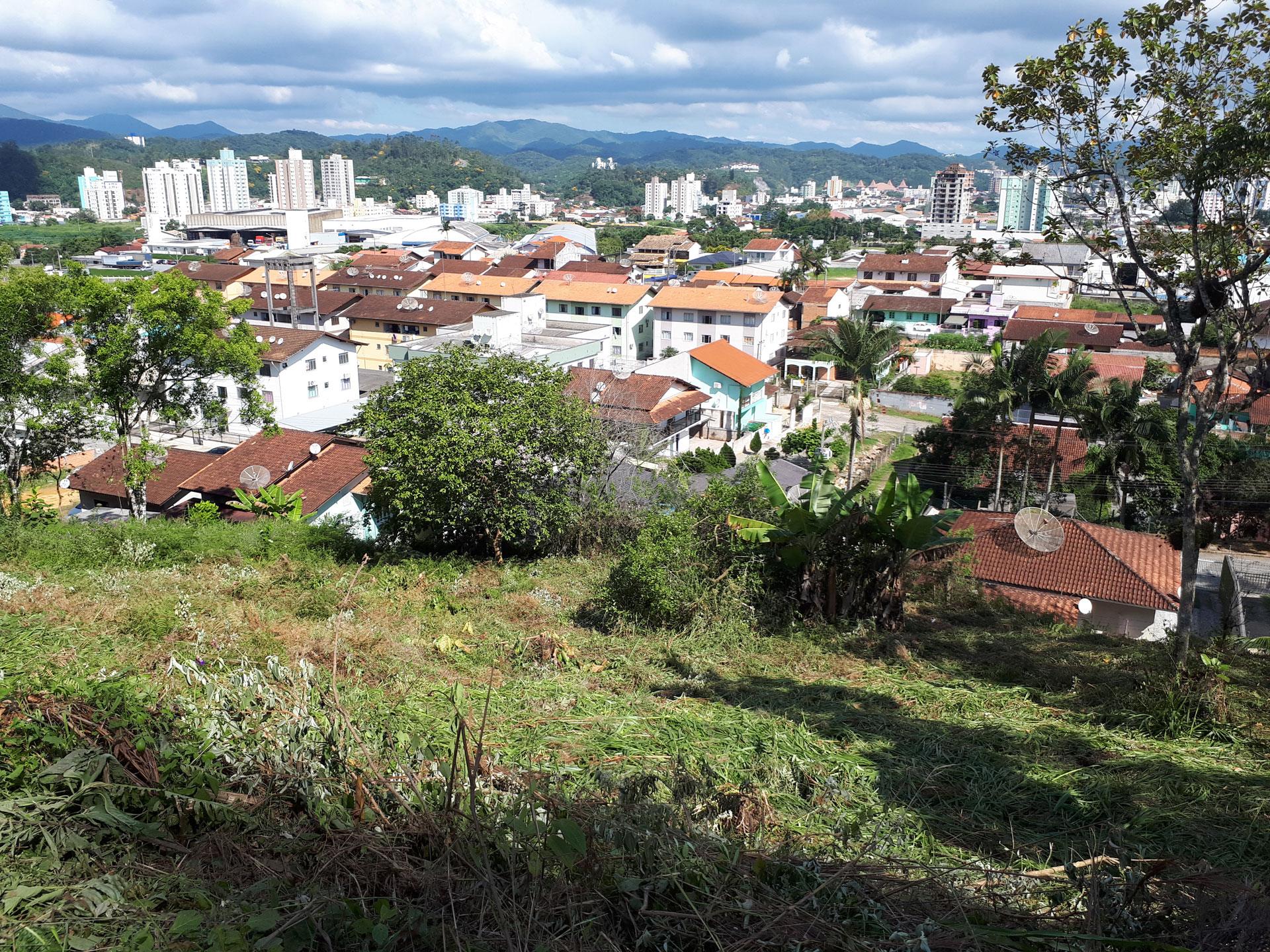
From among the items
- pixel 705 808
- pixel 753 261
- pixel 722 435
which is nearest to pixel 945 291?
pixel 753 261

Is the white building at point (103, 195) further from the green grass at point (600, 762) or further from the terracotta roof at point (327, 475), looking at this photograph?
the green grass at point (600, 762)

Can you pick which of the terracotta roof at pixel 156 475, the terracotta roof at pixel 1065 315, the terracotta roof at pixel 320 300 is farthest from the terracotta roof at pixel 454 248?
the terracotta roof at pixel 156 475

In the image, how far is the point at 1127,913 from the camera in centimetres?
325

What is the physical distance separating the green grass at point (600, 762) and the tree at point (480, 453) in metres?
3.14

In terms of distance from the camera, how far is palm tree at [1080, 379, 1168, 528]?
22.6 m

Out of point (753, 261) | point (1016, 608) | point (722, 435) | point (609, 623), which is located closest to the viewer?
point (609, 623)

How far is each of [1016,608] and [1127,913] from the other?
8543 millimetres

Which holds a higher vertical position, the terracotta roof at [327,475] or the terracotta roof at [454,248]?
the terracotta roof at [454,248]

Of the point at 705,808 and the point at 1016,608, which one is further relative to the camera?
the point at 1016,608

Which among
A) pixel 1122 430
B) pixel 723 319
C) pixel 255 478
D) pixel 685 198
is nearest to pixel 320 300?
pixel 723 319

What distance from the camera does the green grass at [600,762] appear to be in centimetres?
336

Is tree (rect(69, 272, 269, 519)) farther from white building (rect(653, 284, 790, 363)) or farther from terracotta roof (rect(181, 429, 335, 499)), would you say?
white building (rect(653, 284, 790, 363))

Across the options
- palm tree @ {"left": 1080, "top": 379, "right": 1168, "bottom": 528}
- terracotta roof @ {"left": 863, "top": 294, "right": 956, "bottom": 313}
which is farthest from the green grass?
terracotta roof @ {"left": 863, "top": 294, "right": 956, "bottom": 313}

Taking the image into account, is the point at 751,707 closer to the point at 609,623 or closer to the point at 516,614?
the point at 609,623
